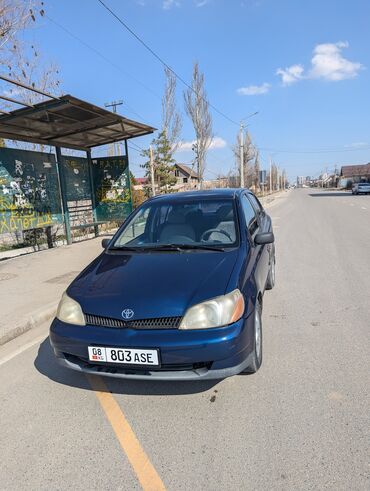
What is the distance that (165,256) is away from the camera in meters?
3.63

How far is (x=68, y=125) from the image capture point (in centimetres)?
997

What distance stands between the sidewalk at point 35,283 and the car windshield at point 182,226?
5.70ft

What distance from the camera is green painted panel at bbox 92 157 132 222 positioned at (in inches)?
484

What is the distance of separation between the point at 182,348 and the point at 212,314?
324mm

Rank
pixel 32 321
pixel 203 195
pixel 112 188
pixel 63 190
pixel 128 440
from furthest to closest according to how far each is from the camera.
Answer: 1. pixel 112 188
2. pixel 63 190
3. pixel 32 321
4. pixel 203 195
5. pixel 128 440

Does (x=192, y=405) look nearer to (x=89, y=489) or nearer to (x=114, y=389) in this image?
(x=114, y=389)

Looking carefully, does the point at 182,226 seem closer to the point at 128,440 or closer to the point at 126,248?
the point at 126,248

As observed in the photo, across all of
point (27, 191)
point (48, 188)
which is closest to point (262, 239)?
point (27, 191)

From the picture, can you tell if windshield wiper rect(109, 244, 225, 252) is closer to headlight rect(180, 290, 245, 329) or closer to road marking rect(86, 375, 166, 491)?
headlight rect(180, 290, 245, 329)

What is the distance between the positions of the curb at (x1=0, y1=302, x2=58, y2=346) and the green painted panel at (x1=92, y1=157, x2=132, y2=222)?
7.37 m

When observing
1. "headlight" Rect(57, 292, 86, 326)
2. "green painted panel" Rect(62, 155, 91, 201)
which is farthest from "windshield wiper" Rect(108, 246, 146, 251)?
"green painted panel" Rect(62, 155, 91, 201)

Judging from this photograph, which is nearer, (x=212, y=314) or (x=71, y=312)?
(x=212, y=314)

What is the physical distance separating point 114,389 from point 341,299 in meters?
3.50

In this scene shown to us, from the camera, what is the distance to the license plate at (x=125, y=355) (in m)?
2.71
